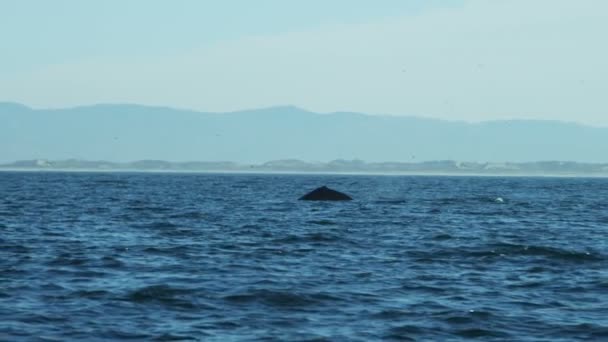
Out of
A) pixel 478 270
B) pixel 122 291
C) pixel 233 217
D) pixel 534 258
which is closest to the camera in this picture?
pixel 122 291

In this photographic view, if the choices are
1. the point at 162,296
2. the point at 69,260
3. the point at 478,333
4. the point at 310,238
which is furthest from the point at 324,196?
the point at 478,333

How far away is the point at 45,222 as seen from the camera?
54.5m

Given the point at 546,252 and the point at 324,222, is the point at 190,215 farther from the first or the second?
the point at 546,252

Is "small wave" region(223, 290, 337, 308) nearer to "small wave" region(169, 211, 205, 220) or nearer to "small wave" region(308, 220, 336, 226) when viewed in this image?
"small wave" region(308, 220, 336, 226)

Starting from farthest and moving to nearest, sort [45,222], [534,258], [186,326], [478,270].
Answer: [45,222]
[534,258]
[478,270]
[186,326]

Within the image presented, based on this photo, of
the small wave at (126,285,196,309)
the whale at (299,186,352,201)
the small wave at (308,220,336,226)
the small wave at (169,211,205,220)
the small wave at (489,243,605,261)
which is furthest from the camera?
the whale at (299,186,352,201)

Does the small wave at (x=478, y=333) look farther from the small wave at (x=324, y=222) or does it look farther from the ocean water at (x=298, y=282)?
the small wave at (x=324, y=222)

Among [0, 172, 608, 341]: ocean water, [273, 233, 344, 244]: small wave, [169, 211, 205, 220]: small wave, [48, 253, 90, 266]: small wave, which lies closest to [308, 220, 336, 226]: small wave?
[0, 172, 608, 341]: ocean water

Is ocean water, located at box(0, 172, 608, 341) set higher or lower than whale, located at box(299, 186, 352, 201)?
lower

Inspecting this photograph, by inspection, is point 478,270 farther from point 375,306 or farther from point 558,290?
point 375,306

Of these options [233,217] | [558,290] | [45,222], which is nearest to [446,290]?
[558,290]

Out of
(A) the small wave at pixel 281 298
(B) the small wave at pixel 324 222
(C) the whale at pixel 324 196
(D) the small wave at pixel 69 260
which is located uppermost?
(C) the whale at pixel 324 196

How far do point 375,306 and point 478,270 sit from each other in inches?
337

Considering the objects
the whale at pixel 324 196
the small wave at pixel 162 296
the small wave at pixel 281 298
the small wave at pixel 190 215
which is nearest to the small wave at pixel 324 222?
the small wave at pixel 190 215
